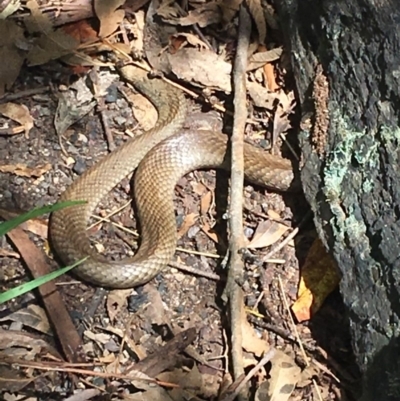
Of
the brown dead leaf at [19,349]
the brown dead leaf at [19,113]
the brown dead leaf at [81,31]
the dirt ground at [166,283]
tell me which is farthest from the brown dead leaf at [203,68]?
the brown dead leaf at [19,349]

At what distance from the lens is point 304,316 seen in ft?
14.4

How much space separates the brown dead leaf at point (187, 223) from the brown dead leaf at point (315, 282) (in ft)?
2.32

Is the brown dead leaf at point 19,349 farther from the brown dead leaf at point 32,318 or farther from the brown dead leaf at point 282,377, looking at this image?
the brown dead leaf at point 282,377

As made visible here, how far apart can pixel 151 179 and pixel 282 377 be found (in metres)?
1.41

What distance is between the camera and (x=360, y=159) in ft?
13.8

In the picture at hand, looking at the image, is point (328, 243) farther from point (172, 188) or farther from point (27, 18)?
point (27, 18)

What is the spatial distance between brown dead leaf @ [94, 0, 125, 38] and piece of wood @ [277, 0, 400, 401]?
4.29 feet

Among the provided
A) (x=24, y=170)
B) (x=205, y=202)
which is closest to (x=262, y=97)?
(x=205, y=202)

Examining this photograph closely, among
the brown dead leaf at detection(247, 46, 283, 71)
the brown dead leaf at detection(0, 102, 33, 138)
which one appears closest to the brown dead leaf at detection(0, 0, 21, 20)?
the brown dead leaf at detection(0, 102, 33, 138)

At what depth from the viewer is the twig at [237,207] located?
4.22 metres

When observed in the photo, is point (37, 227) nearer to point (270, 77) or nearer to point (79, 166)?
point (79, 166)

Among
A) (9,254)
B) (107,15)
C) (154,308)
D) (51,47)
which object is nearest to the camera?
(154,308)

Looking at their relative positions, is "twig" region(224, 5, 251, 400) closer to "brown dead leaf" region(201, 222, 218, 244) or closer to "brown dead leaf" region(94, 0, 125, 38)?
"brown dead leaf" region(201, 222, 218, 244)

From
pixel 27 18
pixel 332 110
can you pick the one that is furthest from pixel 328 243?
pixel 27 18
